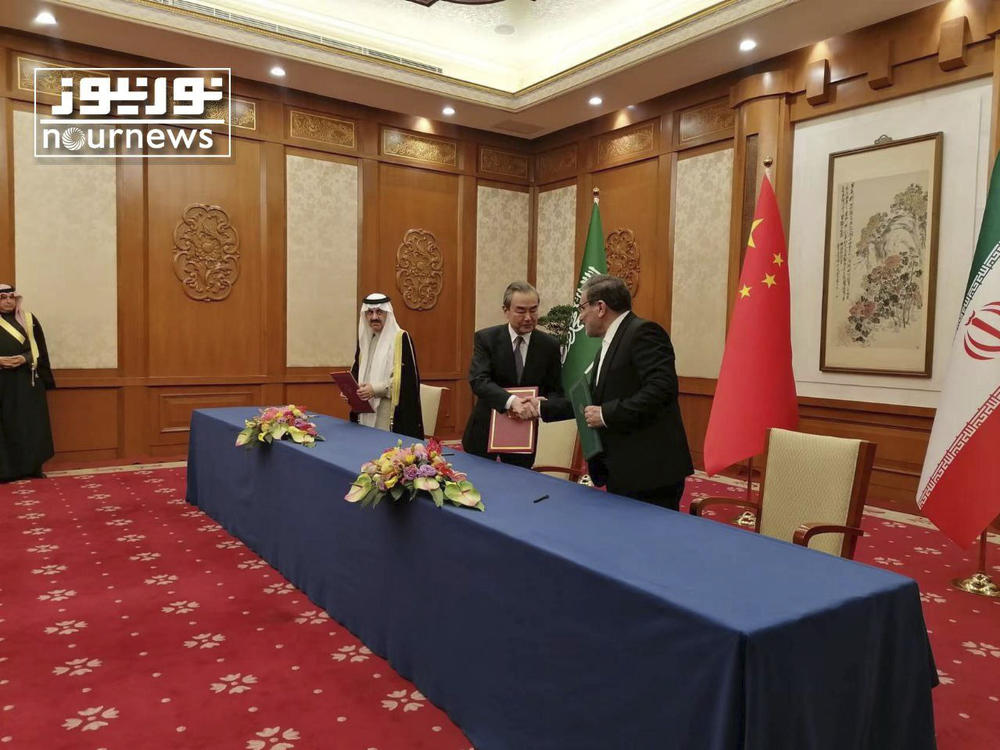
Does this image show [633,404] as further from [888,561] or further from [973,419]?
[888,561]

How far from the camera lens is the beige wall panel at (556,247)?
865cm

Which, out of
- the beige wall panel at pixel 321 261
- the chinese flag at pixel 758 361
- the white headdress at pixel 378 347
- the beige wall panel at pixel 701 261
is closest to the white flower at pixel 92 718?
the white headdress at pixel 378 347

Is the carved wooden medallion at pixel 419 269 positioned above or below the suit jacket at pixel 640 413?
above

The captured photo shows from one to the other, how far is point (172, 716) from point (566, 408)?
1.94m

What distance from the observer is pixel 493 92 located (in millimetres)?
7727

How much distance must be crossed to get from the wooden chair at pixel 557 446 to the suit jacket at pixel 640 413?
98cm

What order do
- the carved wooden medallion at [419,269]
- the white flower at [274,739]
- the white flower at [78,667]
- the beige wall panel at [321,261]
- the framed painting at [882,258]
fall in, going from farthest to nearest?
the carved wooden medallion at [419,269] → the beige wall panel at [321,261] → the framed painting at [882,258] → the white flower at [78,667] → the white flower at [274,739]

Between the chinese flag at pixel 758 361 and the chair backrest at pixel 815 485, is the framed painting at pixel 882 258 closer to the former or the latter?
the chinese flag at pixel 758 361

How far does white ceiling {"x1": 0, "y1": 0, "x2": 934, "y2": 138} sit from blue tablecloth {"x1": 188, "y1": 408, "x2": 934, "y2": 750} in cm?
473

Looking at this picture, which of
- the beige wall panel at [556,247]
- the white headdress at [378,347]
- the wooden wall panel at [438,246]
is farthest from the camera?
the beige wall panel at [556,247]

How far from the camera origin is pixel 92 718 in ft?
7.62

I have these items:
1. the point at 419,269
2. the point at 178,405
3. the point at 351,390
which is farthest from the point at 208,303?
the point at 351,390

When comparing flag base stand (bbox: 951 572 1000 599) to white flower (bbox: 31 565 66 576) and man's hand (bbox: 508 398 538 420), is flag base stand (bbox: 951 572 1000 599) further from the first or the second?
white flower (bbox: 31 565 66 576)

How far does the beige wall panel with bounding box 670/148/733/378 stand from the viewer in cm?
683
